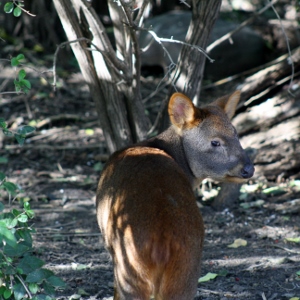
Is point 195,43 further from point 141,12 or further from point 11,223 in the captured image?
point 11,223

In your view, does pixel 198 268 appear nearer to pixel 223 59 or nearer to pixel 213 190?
pixel 213 190

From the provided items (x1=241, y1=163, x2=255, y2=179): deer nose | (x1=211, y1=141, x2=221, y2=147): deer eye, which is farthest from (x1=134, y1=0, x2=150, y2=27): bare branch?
(x1=241, y1=163, x2=255, y2=179): deer nose

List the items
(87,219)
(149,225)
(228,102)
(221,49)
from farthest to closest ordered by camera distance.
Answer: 1. (221,49)
2. (87,219)
3. (228,102)
4. (149,225)

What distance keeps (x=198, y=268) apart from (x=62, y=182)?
405 centimetres

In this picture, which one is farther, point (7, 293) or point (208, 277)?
point (208, 277)

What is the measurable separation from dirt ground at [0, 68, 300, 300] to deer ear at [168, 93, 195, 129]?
137 centimetres

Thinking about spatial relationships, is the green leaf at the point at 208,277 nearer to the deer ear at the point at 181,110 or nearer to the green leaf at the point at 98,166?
the deer ear at the point at 181,110

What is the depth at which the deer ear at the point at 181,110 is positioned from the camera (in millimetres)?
5254

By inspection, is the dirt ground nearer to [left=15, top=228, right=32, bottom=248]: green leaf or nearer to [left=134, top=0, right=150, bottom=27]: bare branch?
[left=15, top=228, right=32, bottom=248]: green leaf

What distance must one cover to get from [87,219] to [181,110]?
2071mm

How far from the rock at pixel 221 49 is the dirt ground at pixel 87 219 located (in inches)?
68.8

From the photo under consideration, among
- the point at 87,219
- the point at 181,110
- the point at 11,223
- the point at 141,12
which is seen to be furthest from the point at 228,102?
the point at 11,223

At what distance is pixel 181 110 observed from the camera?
17.6 ft

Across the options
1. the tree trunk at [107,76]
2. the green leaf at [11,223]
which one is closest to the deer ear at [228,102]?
the tree trunk at [107,76]
